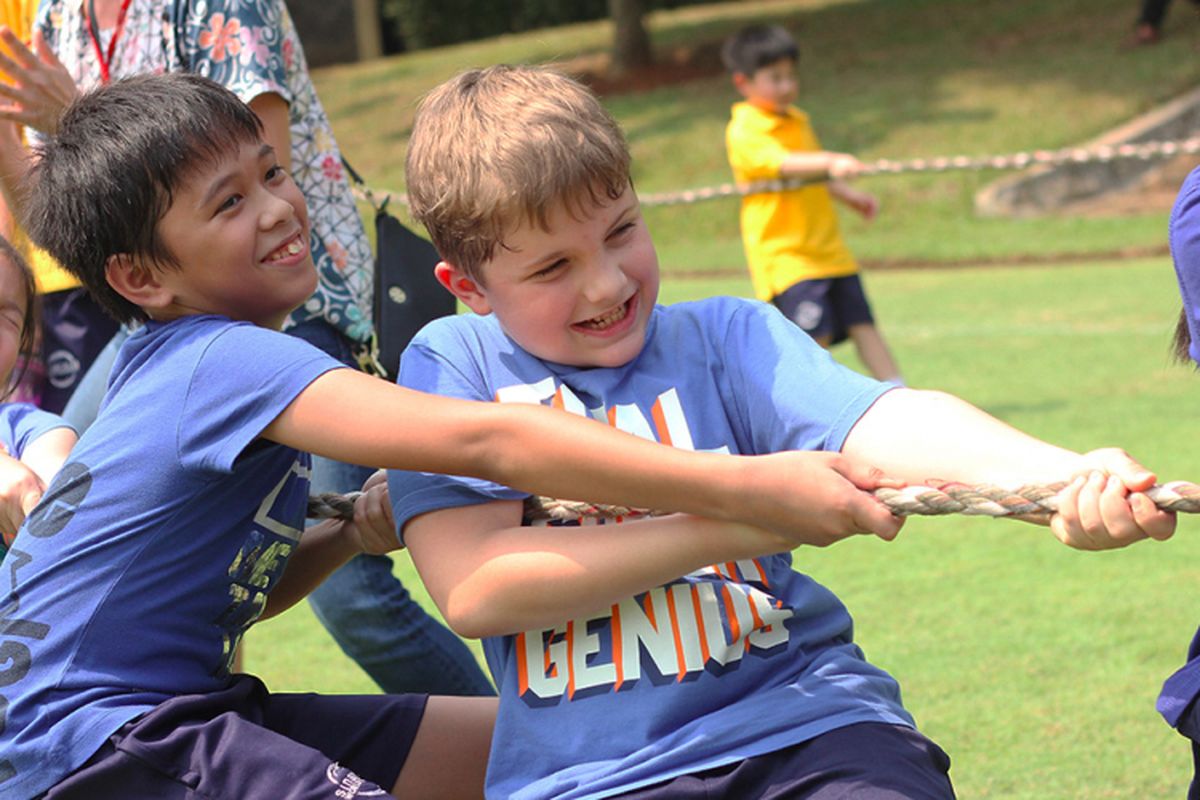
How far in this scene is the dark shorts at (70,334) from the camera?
3.54 m

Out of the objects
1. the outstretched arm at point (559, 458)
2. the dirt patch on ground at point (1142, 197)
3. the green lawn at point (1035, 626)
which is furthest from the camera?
the dirt patch on ground at point (1142, 197)

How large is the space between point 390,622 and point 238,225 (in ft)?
4.02

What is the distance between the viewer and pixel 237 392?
2107 mm

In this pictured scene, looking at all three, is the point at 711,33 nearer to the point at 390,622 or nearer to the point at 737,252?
the point at 737,252

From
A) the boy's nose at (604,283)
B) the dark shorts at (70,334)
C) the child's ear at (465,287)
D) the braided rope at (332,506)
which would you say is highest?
the boy's nose at (604,283)

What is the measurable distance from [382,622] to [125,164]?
132 centimetres

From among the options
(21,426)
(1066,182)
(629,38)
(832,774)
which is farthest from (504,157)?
(629,38)

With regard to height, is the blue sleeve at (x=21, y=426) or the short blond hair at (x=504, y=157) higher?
the short blond hair at (x=504, y=157)

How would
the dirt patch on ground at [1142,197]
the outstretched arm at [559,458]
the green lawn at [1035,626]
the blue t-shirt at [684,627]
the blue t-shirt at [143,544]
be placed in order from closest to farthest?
the outstretched arm at [559,458]
the blue t-shirt at [684,627]
the blue t-shirt at [143,544]
the green lawn at [1035,626]
the dirt patch on ground at [1142,197]

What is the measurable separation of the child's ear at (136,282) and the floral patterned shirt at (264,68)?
897 mm

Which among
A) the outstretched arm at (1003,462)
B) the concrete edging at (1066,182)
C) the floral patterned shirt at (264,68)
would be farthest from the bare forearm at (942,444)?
the concrete edging at (1066,182)

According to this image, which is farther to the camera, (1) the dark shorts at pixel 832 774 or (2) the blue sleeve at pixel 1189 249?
(2) the blue sleeve at pixel 1189 249

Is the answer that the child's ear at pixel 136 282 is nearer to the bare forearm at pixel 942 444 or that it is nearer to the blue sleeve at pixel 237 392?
the blue sleeve at pixel 237 392

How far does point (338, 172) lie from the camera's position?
138 inches
